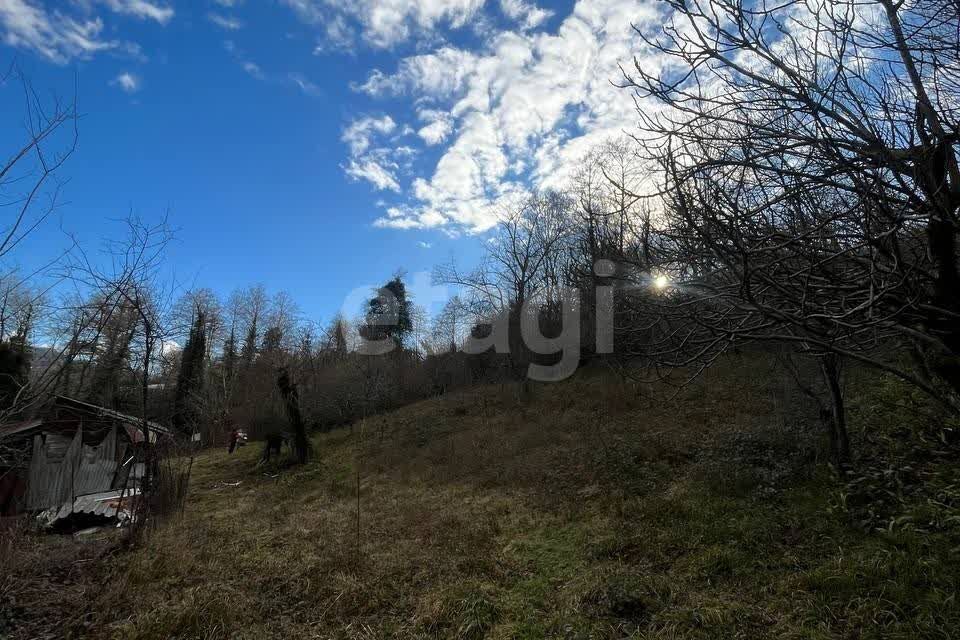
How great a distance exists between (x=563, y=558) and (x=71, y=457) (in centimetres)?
998

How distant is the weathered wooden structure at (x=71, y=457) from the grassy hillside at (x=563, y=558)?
2.15m

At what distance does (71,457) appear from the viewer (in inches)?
346

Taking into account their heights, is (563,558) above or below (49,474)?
below

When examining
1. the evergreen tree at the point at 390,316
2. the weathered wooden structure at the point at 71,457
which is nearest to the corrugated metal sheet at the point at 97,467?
the weathered wooden structure at the point at 71,457

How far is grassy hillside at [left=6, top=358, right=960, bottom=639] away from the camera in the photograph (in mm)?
3287

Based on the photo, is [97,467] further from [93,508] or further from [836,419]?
[836,419]

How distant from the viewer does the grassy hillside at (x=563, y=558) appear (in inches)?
129

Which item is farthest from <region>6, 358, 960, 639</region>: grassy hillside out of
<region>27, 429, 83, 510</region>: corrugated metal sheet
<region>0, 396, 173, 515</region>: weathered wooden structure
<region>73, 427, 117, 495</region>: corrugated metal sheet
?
<region>73, 427, 117, 495</region>: corrugated metal sheet

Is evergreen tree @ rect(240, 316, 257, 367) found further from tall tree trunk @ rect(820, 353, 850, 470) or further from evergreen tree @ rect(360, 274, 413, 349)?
tall tree trunk @ rect(820, 353, 850, 470)

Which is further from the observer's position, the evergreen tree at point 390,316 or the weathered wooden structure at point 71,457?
the evergreen tree at point 390,316

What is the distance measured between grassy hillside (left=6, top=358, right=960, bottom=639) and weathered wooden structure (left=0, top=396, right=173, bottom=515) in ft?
7.05

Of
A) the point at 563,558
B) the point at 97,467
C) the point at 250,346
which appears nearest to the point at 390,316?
the point at 250,346

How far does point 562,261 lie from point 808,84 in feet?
56.3

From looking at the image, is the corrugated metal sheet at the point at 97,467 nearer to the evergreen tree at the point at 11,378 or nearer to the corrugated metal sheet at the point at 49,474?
the corrugated metal sheet at the point at 49,474
